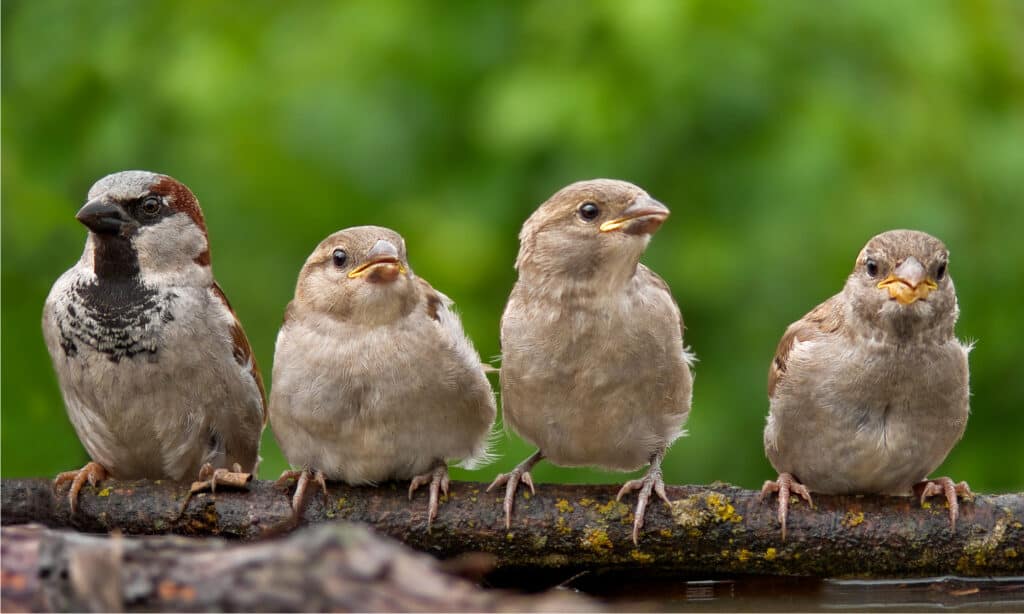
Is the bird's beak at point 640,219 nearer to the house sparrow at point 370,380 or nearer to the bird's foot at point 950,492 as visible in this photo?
the house sparrow at point 370,380

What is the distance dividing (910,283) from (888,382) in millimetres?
397

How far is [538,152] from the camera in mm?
7430

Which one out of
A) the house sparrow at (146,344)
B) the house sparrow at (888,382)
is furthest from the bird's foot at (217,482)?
the house sparrow at (888,382)

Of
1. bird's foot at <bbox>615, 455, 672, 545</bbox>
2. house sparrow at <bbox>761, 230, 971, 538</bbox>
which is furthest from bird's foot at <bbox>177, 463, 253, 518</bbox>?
house sparrow at <bbox>761, 230, 971, 538</bbox>

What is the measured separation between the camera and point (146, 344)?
5.41 meters

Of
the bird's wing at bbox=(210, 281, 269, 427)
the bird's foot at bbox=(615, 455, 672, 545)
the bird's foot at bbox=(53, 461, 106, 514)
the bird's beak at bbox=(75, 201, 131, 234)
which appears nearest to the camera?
the bird's foot at bbox=(615, 455, 672, 545)

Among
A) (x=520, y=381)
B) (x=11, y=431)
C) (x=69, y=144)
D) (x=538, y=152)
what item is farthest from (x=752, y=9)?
(x=11, y=431)

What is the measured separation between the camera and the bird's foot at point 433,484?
489 centimetres

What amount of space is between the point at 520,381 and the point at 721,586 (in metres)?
1.08

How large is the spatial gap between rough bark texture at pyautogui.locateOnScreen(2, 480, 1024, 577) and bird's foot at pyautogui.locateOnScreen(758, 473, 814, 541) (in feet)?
0.11

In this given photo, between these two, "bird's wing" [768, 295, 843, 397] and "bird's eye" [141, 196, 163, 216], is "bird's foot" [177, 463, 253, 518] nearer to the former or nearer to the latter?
"bird's eye" [141, 196, 163, 216]

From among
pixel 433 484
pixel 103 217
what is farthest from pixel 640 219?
pixel 103 217

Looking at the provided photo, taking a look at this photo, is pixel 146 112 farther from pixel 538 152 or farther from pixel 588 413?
pixel 588 413

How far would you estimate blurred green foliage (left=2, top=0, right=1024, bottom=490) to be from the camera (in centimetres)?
702
